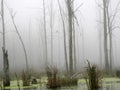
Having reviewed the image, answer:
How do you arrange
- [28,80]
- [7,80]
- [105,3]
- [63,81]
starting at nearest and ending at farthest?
[63,81], [28,80], [7,80], [105,3]

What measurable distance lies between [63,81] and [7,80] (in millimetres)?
3482

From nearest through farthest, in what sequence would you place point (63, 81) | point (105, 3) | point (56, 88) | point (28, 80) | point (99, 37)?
point (56, 88) < point (63, 81) < point (28, 80) < point (105, 3) < point (99, 37)

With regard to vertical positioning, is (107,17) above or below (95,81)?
above

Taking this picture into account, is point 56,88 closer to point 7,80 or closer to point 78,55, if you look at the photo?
point 7,80

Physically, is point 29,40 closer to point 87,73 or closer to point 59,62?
point 59,62

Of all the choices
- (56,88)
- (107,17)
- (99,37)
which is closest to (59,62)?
(99,37)

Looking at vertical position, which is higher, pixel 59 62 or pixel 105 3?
pixel 105 3

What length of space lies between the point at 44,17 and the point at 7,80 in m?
13.6

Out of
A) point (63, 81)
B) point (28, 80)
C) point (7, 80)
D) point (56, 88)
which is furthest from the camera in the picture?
point (7, 80)

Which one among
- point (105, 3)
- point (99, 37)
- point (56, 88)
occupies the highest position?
point (105, 3)

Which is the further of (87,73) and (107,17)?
(107,17)

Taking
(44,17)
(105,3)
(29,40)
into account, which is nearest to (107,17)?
(105,3)

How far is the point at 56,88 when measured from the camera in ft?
41.9

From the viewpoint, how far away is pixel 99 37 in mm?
31953
